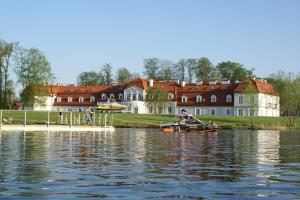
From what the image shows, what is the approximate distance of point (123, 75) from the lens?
188375 millimetres

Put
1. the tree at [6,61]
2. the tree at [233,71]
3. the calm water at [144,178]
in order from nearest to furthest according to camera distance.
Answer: the calm water at [144,178]
the tree at [6,61]
the tree at [233,71]

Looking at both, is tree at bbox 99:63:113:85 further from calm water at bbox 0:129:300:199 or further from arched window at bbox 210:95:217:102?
calm water at bbox 0:129:300:199

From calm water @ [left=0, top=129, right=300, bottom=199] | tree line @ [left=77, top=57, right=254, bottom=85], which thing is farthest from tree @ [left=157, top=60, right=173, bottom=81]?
calm water @ [left=0, top=129, right=300, bottom=199]

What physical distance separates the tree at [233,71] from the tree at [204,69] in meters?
4.28

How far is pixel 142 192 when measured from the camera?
14695 millimetres

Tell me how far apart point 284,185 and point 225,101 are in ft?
422

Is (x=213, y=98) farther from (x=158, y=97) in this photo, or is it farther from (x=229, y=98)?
(x=158, y=97)

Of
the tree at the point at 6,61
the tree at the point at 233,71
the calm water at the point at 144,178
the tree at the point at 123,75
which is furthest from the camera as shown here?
the tree at the point at 123,75

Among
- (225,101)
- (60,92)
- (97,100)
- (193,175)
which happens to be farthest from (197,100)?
(193,175)

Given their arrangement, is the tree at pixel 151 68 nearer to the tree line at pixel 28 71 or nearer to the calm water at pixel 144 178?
the tree line at pixel 28 71

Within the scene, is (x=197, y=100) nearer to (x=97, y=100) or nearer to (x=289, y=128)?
(x=97, y=100)

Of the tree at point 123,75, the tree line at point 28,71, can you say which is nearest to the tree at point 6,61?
the tree line at point 28,71

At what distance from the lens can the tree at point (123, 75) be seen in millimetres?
188125

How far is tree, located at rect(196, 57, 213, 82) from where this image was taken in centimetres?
17150
